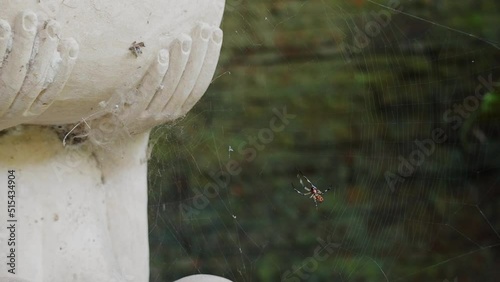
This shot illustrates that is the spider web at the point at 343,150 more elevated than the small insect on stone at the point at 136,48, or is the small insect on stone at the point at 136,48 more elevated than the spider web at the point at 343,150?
the small insect on stone at the point at 136,48

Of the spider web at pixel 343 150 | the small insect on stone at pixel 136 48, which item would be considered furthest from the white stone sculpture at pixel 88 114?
the spider web at pixel 343 150

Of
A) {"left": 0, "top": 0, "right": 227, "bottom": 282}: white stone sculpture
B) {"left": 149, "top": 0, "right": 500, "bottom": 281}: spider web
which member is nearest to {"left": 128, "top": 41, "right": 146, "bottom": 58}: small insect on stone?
{"left": 0, "top": 0, "right": 227, "bottom": 282}: white stone sculpture

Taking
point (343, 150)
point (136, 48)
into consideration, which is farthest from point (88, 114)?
point (343, 150)

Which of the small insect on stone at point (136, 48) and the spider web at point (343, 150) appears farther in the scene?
the spider web at point (343, 150)

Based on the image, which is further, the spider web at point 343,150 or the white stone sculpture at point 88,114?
the spider web at point 343,150

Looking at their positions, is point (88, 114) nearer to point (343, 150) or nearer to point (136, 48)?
point (136, 48)

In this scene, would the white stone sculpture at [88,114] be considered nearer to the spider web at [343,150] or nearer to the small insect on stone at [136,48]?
the small insect on stone at [136,48]

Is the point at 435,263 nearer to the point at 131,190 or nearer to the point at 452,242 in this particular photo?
the point at 452,242
